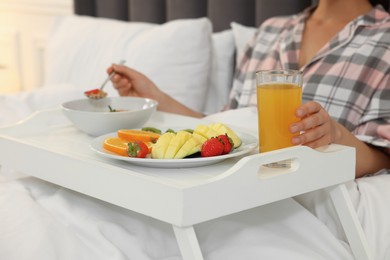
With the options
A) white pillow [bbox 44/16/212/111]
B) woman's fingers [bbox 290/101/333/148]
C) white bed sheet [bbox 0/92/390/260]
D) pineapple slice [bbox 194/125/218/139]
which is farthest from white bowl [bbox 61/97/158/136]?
white pillow [bbox 44/16/212/111]

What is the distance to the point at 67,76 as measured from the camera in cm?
248

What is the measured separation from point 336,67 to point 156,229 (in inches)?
27.6

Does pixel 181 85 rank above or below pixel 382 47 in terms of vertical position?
below

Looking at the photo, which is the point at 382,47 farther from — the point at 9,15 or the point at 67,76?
the point at 9,15

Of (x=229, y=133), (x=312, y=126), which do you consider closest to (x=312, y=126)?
(x=312, y=126)

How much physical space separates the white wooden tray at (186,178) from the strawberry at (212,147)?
27 mm

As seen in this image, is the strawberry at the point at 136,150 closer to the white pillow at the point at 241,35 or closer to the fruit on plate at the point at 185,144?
the fruit on plate at the point at 185,144

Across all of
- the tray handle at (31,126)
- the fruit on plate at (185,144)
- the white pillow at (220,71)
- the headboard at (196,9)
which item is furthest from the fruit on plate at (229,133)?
the white pillow at (220,71)

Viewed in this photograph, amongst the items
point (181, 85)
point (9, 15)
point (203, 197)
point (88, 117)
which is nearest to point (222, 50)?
point (181, 85)

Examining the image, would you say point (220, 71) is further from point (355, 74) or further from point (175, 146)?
point (175, 146)

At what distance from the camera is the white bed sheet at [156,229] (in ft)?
3.79

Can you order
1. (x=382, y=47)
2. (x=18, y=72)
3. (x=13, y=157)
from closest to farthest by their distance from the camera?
1. (x=13, y=157)
2. (x=382, y=47)
3. (x=18, y=72)

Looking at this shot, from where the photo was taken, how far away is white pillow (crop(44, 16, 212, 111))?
7.14 feet

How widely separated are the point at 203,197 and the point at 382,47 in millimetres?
825
